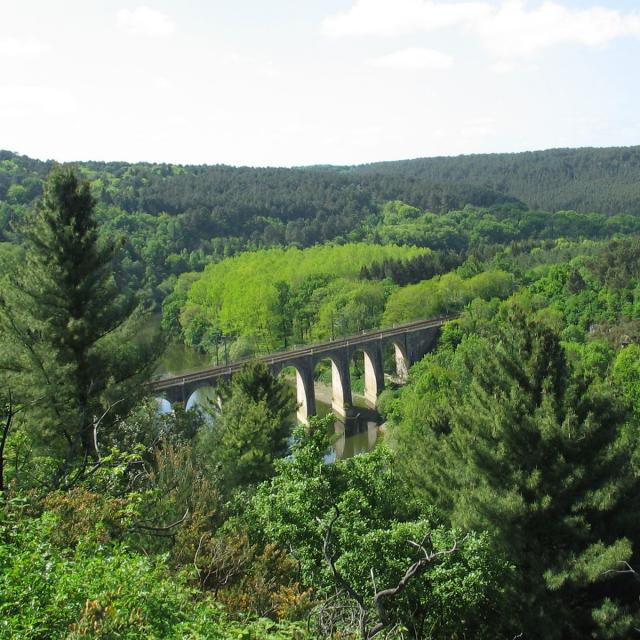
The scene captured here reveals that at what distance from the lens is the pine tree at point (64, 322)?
14.7 m

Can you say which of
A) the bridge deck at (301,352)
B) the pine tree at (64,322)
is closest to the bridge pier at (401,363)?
the bridge deck at (301,352)

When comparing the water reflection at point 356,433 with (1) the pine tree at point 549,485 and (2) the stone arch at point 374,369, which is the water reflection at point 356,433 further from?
(1) the pine tree at point 549,485

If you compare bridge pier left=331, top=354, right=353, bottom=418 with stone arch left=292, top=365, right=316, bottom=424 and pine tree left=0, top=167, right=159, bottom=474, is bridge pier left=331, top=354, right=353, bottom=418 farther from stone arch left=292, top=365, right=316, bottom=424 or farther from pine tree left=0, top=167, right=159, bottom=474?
pine tree left=0, top=167, right=159, bottom=474

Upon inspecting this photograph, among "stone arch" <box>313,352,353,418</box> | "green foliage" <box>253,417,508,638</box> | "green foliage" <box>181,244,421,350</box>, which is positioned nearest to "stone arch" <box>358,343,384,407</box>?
"stone arch" <box>313,352,353,418</box>

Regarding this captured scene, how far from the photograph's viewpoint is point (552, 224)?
131375 millimetres

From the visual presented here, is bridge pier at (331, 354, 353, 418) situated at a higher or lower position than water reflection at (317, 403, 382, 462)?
higher

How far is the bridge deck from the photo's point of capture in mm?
38344

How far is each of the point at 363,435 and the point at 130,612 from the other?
39.1 meters

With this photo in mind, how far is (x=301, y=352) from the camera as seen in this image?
44812 mm

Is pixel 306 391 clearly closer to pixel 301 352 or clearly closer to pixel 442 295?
pixel 301 352

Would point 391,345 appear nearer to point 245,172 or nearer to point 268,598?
point 268,598

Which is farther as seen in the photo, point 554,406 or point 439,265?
point 439,265

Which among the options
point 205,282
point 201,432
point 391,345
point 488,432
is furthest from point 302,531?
point 205,282

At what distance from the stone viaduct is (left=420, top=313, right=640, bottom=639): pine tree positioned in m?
25.2
